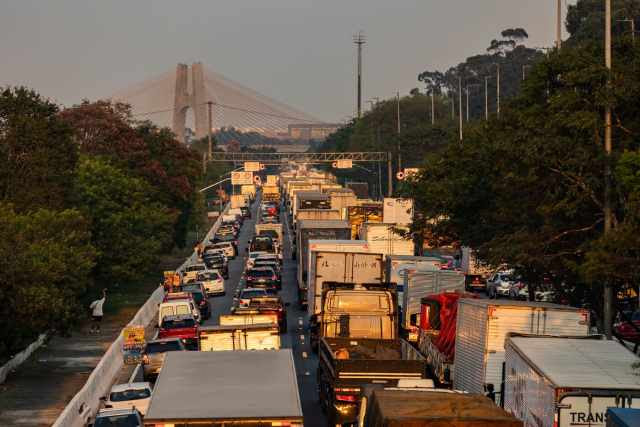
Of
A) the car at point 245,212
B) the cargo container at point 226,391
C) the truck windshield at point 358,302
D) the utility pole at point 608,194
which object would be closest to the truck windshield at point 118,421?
the cargo container at point 226,391

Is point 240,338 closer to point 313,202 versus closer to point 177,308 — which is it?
point 177,308

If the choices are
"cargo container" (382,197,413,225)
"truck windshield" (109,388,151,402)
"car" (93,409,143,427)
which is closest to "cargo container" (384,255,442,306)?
"truck windshield" (109,388,151,402)

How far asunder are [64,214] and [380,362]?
28185 millimetres

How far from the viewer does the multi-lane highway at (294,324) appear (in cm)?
3060

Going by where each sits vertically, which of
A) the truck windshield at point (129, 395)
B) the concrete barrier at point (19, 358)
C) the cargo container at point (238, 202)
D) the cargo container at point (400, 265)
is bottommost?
the concrete barrier at point (19, 358)

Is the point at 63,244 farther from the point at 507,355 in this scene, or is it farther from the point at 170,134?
the point at 170,134

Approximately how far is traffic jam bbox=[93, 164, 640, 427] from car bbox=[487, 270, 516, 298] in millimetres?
7603

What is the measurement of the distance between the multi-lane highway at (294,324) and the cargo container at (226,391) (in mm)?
8013

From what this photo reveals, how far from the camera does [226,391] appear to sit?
674 inches

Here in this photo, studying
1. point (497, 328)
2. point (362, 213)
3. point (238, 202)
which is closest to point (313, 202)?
point (362, 213)

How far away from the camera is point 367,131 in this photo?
185125 millimetres

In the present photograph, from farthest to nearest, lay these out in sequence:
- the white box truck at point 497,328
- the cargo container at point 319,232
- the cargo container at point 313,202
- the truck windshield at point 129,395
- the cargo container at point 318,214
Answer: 1. the cargo container at point 313,202
2. the cargo container at point 318,214
3. the cargo container at point 319,232
4. the truck windshield at point 129,395
5. the white box truck at point 497,328

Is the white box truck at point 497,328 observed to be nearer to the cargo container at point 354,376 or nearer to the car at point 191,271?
the cargo container at point 354,376

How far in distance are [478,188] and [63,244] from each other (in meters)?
14.6
